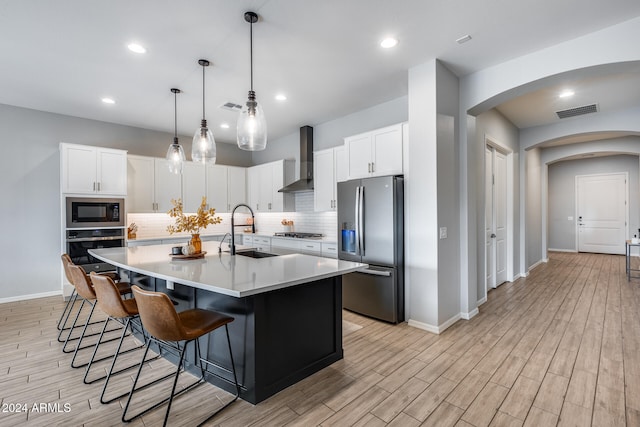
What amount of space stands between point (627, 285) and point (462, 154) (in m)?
4.36

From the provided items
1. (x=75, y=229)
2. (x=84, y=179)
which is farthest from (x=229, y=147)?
(x=75, y=229)

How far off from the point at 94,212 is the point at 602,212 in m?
12.3

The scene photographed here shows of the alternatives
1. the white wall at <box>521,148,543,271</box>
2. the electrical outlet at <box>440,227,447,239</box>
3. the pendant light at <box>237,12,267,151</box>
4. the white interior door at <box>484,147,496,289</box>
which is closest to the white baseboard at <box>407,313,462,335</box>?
the electrical outlet at <box>440,227,447,239</box>

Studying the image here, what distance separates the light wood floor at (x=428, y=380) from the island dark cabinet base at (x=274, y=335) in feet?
Result: 0.34

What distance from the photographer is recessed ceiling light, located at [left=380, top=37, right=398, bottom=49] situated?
2.86 meters

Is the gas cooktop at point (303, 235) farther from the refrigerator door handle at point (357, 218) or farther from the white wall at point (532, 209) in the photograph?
the white wall at point (532, 209)

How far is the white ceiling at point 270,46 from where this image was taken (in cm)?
241

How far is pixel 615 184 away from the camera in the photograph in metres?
8.29

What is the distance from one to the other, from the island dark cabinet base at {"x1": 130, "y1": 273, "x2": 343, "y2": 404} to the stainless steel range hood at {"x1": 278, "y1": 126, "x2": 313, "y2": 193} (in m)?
3.07

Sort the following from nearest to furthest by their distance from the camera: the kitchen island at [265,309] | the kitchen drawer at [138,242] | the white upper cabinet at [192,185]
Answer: the kitchen island at [265,309]
the kitchen drawer at [138,242]
the white upper cabinet at [192,185]

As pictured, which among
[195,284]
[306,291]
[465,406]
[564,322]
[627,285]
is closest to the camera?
[195,284]

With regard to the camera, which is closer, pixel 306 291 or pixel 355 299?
pixel 306 291

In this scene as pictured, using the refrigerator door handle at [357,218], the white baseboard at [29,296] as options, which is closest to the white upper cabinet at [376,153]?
the refrigerator door handle at [357,218]

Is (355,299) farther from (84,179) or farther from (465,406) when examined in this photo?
(84,179)
